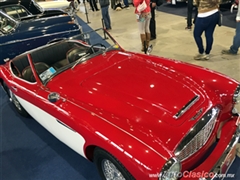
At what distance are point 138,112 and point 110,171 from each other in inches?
23.8

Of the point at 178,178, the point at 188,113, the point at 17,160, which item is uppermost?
the point at 188,113

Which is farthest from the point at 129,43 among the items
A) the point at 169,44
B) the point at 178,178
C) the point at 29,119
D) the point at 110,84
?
the point at 178,178

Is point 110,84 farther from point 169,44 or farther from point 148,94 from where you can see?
point 169,44

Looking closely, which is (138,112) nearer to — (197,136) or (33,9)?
(197,136)

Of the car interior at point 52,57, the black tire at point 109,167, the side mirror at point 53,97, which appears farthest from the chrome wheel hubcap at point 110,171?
the car interior at point 52,57

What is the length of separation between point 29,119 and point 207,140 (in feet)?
8.96

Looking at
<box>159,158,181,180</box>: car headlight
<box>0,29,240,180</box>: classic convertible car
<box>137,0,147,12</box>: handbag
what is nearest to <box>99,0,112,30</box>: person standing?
<box>137,0,147,12</box>: handbag

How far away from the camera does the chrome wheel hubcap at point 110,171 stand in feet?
6.53

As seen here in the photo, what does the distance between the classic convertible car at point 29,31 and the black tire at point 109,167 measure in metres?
3.72

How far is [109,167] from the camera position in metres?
2.04

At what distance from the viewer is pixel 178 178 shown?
1640 millimetres

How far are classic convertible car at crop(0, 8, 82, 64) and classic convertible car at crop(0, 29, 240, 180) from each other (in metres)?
2.18

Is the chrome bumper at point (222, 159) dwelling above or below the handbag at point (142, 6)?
below

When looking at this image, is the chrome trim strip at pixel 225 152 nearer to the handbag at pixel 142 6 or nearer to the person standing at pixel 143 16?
the person standing at pixel 143 16
